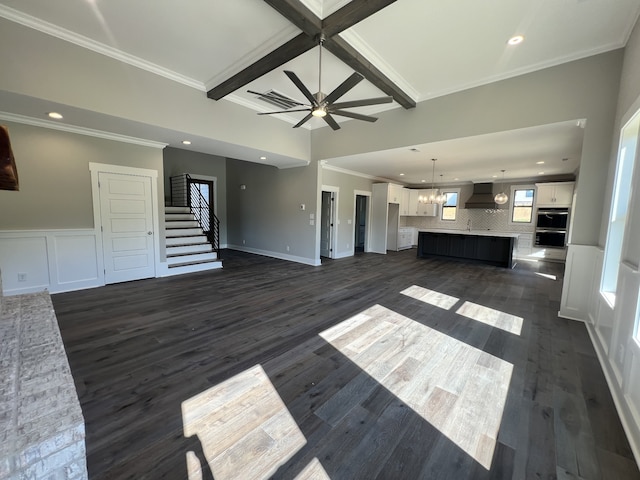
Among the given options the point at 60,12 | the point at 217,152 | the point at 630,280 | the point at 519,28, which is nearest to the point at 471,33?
the point at 519,28

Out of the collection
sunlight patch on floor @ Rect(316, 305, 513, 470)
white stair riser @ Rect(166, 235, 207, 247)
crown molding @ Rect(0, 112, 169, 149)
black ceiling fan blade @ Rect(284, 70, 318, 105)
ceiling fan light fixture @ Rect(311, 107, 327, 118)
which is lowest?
sunlight patch on floor @ Rect(316, 305, 513, 470)

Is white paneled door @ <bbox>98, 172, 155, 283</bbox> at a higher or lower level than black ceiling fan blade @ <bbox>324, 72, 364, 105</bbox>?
lower

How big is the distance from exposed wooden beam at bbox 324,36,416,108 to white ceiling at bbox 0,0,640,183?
0.08 m

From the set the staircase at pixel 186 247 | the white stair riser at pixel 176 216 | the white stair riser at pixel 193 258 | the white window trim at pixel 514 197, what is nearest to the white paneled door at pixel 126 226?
the white stair riser at pixel 193 258

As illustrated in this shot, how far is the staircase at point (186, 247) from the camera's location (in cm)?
588

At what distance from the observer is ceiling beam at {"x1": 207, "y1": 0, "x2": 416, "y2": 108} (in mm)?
2572

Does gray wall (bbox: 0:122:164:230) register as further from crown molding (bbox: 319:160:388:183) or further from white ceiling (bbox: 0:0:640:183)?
crown molding (bbox: 319:160:388:183)

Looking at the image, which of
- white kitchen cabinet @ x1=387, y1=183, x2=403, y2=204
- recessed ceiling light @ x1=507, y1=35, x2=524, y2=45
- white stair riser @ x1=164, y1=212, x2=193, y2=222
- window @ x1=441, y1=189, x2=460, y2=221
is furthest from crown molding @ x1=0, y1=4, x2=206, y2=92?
window @ x1=441, y1=189, x2=460, y2=221

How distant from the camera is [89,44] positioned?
3.31 meters

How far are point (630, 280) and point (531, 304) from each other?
95.4 inches

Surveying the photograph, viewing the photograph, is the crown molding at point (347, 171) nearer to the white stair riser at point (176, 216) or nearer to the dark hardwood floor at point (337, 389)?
the white stair riser at point (176, 216)

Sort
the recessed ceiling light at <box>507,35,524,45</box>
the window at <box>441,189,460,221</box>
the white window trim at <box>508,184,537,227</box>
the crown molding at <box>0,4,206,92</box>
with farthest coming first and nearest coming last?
the window at <box>441,189,460,221</box> < the white window trim at <box>508,184,537,227</box> < the recessed ceiling light at <box>507,35,524,45</box> < the crown molding at <box>0,4,206,92</box>

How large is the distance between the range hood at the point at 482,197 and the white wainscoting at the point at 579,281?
20.5 feet

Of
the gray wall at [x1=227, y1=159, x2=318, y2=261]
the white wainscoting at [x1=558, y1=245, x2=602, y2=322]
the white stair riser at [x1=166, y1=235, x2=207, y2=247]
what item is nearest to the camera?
the white wainscoting at [x1=558, y1=245, x2=602, y2=322]
